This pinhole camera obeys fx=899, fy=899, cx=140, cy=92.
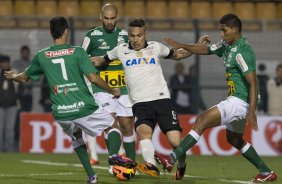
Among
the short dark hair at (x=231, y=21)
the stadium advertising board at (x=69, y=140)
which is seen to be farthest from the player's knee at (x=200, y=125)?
the stadium advertising board at (x=69, y=140)

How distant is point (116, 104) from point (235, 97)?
226cm

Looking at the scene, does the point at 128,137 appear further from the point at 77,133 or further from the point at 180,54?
the point at 77,133

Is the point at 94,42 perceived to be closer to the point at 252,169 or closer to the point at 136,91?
the point at 136,91

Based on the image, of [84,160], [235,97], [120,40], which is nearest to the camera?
[84,160]

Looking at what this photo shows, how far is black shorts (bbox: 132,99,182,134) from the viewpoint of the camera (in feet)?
35.4

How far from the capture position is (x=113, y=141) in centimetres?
1192

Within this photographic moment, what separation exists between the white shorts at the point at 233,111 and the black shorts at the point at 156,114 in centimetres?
58

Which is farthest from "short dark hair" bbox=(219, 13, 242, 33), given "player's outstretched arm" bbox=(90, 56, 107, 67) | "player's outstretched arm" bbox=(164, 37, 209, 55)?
"player's outstretched arm" bbox=(90, 56, 107, 67)

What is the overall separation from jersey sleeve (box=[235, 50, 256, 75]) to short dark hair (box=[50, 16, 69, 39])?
6.91 feet

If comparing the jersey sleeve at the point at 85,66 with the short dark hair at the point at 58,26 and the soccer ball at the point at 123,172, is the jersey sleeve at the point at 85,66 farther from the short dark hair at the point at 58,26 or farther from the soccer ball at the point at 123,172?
the soccer ball at the point at 123,172

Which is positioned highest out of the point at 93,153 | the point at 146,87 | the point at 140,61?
the point at 140,61

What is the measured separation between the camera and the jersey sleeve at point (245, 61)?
34.7 ft

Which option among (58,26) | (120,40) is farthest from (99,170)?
(58,26)

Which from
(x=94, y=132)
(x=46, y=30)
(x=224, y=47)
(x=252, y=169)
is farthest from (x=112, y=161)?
(x=46, y=30)
